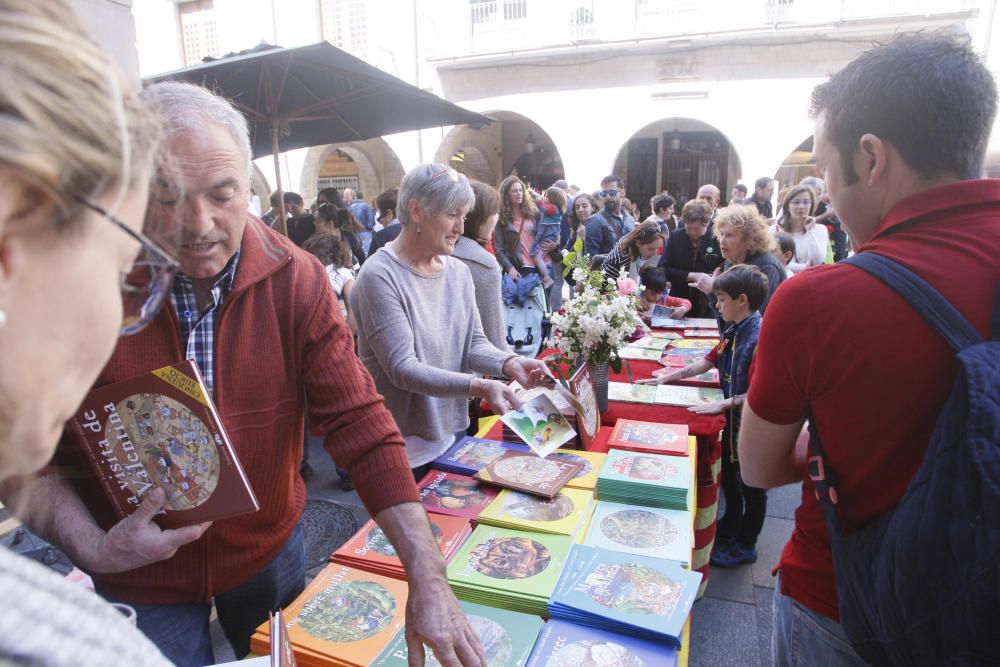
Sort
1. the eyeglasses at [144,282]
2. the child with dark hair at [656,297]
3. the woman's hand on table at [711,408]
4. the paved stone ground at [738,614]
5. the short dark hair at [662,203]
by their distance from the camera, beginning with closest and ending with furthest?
the eyeglasses at [144,282], the paved stone ground at [738,614], the woman's hand on table at [711,408], the child with dark hair at [656,297], the short dark hair at [662,203]

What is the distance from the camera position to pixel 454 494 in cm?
178

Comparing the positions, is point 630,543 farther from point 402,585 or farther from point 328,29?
point 328,29

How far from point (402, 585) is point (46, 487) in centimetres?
76

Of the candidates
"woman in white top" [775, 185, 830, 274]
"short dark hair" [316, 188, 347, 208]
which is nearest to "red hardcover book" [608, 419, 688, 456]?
"woman in white top" [775, 185, 830, 274]

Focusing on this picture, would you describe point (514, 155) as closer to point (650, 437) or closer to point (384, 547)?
point (650, 437)

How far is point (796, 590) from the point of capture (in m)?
1.22

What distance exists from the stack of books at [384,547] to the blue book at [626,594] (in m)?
0.31

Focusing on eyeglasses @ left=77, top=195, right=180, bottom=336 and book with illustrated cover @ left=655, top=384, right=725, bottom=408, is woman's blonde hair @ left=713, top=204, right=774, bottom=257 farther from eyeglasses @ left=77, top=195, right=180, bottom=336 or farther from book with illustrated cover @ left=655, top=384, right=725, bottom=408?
eyeglasses @ left=77, top=195, right=180, bottom=336

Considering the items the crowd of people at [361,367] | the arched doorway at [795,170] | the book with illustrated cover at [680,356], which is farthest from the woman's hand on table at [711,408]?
the arched doorway at [795,170]

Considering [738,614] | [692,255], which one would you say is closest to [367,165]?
[692,255]

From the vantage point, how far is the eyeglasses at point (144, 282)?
18.7 inches

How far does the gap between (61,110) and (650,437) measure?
2056 mm

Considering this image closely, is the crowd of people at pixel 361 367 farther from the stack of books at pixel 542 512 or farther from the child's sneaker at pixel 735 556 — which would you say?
the child's sneaker at pixel 735 556

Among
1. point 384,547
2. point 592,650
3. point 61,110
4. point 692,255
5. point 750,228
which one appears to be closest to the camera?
point 61,110
